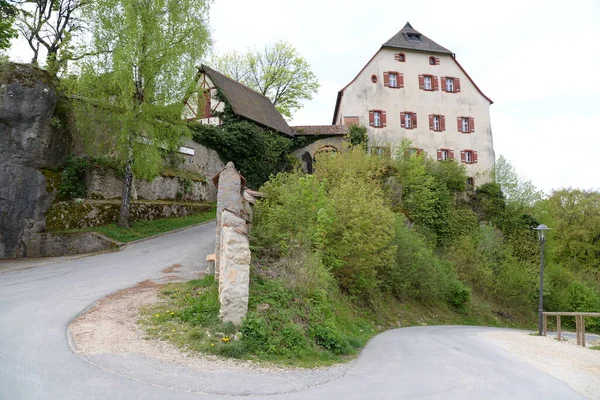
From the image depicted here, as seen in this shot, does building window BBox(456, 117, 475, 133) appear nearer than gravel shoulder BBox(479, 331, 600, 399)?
No

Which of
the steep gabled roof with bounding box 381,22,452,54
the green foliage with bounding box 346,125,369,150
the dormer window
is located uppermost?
the steep gabled roof with bounding box 381,22,452,54

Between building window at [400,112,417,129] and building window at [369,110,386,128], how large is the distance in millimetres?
1688

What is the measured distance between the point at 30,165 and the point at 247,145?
13.5 metres

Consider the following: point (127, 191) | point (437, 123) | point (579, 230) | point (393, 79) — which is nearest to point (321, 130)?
point (393, 79)

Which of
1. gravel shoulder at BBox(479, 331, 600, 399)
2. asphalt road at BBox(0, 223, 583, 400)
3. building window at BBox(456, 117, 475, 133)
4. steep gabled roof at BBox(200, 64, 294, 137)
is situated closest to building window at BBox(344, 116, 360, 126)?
steep gabled roof at BBox(200, 64, 294, 137)

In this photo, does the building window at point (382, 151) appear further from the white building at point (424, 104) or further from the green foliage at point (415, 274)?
the green foliage at point (415, 274)

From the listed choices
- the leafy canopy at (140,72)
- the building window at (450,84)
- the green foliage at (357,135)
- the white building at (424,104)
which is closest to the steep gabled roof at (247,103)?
the green foliage at (357,135)

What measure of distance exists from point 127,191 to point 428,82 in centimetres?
2765

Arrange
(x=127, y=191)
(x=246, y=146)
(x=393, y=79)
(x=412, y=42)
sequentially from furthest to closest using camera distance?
(x=412, y=42) < (x=393, y=79) < (x=246, y=146) < (x=127, y=191)

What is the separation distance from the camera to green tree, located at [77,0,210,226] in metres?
18.2

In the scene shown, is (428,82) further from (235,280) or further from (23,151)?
(235,280)

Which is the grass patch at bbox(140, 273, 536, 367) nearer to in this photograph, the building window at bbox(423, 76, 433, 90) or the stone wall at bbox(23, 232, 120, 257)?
the stone wall at bbox(23, 232, 120, 257)

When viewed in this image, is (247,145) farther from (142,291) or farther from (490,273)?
(142,291)

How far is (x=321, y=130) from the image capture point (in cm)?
3397
